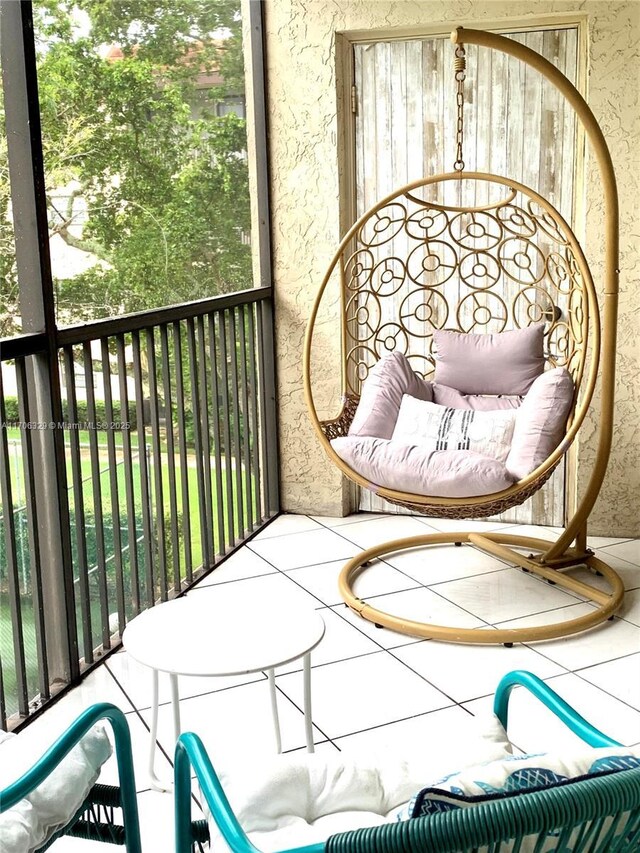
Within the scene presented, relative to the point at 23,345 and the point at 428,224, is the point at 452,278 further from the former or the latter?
the point at 23,345

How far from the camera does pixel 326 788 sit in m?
1.28

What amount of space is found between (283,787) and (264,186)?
316cm

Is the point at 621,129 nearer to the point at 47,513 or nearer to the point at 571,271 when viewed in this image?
the point at 571,271

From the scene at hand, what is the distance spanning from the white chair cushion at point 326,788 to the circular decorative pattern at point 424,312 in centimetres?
278

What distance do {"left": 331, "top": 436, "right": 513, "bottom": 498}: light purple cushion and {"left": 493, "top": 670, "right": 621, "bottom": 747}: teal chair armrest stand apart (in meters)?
1.45

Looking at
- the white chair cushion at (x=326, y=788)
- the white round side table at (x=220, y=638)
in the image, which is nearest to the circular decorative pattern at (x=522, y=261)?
the white round side table at (x=220, y=638)

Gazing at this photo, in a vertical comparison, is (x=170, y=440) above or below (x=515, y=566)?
above

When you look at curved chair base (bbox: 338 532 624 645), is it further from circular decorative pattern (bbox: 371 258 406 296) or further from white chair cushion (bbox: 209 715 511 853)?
white chair cushion (bbox: 209 715 511 853)

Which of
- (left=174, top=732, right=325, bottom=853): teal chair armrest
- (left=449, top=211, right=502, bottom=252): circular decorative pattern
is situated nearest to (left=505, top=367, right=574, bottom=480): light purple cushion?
(left=449, top=211, right=502, bottom=252): circular decorative pattern

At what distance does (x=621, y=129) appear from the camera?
11.7ft

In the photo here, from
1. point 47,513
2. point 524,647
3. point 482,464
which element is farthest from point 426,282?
point 47,513

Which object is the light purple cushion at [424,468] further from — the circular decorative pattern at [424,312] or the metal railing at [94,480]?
the circular decorative pattern at [424,312]

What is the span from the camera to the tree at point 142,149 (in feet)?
30.2

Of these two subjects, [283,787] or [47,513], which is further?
[47,513]
